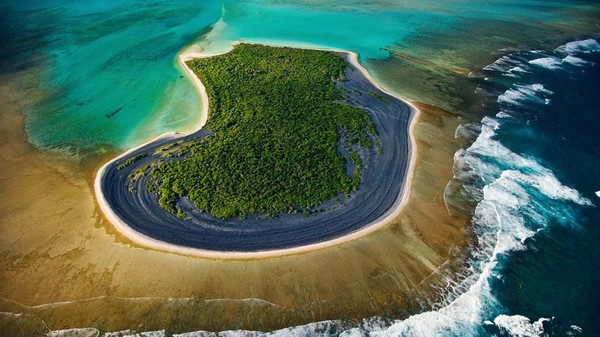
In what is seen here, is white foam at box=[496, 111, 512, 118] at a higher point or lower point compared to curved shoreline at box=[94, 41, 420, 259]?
higher

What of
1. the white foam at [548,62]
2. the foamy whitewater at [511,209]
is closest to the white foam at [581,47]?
the white foam at [548,62]

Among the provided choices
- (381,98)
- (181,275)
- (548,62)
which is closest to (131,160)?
(181,275)

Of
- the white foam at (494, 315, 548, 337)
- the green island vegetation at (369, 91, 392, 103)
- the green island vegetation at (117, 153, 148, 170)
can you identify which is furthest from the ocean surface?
the green island vegetation at (369, 91, 392, 103)

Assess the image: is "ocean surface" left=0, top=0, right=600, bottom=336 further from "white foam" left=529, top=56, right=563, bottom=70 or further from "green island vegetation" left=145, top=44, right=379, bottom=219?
"green island vegetation" left=145, top=44, right=379, bottom=219

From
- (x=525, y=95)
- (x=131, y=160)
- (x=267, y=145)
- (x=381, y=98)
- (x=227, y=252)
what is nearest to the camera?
(x=227, y=252)

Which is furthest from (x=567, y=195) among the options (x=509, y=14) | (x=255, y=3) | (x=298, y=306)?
(x=255, y=3)

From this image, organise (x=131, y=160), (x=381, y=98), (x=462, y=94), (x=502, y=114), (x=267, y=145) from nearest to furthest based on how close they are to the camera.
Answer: (x=131, y=160) < (x=267, y=145) < (x=502, y=114) < (x=381, y=98) < (x=462, y=94)

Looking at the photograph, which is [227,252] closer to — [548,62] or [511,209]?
[511,209]
